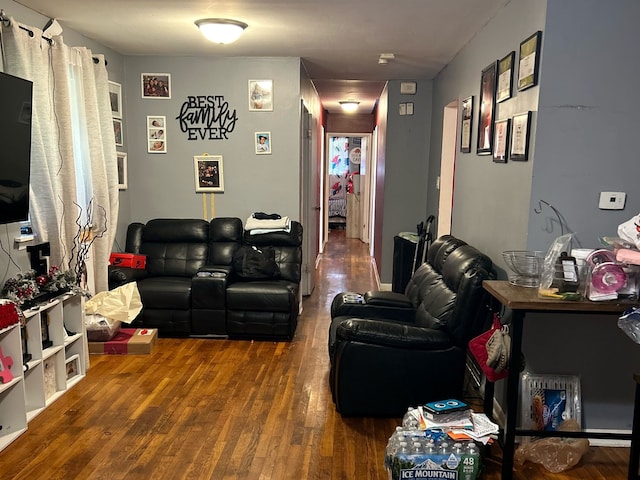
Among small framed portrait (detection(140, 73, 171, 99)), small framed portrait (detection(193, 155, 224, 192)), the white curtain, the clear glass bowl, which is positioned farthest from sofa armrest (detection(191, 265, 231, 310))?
the clear glass bowl

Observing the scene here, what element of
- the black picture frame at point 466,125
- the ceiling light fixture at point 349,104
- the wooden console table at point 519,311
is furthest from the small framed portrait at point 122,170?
the ceiling light fixture at point 349,104

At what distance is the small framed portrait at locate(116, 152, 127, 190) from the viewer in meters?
4.57

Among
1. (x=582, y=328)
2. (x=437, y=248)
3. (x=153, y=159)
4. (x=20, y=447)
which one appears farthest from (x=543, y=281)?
(x=153, y=159)

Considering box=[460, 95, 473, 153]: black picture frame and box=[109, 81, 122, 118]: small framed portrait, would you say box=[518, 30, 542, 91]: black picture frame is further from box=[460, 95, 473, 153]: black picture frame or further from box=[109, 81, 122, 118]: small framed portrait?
box=[109, 81, 122, 118]: small framed portrait

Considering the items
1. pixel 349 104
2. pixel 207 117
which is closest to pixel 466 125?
pixel 207 117

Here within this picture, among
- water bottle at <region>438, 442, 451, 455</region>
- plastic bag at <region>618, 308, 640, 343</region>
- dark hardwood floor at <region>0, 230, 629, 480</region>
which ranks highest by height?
plastic bag at <region>618, 308, 640, 343</region>

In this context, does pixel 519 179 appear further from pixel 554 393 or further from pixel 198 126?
pixel 198 126

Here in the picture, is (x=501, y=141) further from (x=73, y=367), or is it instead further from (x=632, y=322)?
(x=73, y=367)

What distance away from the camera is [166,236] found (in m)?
4.55

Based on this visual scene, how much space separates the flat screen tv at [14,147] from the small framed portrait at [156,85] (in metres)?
1.88

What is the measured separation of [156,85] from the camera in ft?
15.2

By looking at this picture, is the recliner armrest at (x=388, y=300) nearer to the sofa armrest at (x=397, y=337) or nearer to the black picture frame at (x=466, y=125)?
the sofa armrest at (x=397, y=337)

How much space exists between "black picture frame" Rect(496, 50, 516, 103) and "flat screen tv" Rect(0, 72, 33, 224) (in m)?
2.70

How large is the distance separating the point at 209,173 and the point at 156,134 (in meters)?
0.61
